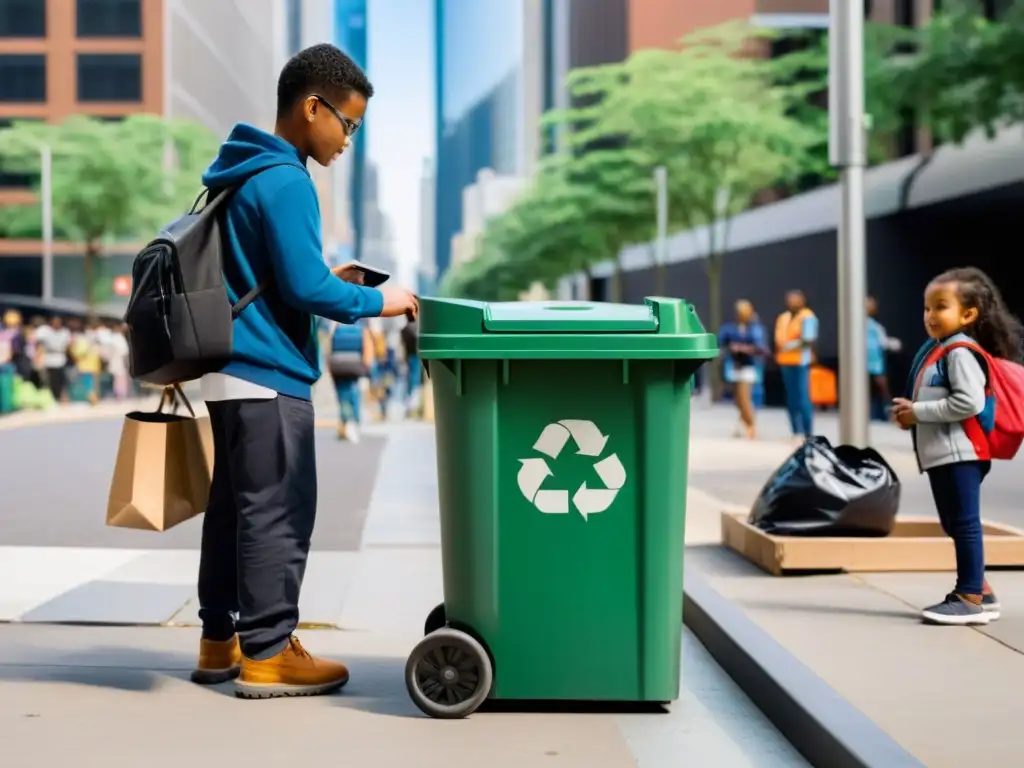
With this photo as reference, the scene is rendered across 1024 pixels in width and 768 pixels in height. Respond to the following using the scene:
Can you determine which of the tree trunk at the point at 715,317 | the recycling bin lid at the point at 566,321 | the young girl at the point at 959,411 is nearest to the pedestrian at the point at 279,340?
the recycling bin lid at the point at 566,321

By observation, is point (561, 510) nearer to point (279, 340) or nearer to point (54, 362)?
point (279, 340)

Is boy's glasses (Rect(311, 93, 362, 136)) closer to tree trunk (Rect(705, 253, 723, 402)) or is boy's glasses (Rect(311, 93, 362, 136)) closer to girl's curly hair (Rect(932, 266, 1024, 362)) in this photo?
girl's curly hair (Rect(932, 266, 1024, 362))

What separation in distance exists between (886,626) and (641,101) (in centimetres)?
3026

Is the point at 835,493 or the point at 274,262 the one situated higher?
the point at 274,262

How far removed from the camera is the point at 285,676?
17.0ft

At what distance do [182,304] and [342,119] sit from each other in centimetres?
81

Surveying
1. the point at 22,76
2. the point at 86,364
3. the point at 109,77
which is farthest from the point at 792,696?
the point at 22,76

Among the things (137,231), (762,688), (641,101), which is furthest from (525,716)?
(137,231)

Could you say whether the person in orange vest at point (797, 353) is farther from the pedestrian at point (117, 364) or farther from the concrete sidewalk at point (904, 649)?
the pedestrian at point (117, 364)

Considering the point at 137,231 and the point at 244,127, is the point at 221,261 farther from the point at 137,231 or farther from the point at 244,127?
the point at 137,231

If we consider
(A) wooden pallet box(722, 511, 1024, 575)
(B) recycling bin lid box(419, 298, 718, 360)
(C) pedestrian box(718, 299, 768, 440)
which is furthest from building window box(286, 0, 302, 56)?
(B) recycling bin lid box(419, 298, 718, 360)

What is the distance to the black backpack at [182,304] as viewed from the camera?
194 inches

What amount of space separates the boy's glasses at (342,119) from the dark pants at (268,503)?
0.89 metres

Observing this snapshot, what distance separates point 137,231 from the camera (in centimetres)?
5906
